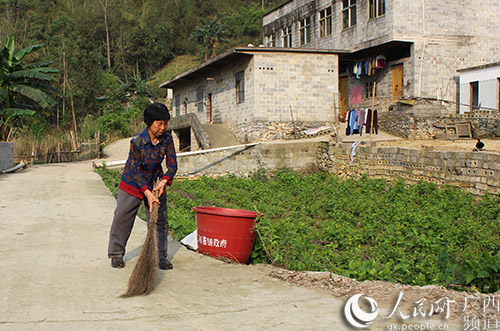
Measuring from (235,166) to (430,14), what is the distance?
11871mm

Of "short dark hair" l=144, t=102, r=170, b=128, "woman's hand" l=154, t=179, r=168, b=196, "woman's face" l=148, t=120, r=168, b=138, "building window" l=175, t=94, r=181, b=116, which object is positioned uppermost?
"building window" l=175, t=94, r=181, b=116

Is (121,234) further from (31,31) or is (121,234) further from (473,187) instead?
(31,31)

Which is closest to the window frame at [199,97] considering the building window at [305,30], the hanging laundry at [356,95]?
the building window at [305,30]

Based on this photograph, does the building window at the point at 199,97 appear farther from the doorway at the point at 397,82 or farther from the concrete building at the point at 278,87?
the doorway at the point at 397,82

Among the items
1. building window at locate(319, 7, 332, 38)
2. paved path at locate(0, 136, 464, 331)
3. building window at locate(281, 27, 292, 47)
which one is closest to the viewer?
paved path at locate(0, 136, 464, 331)

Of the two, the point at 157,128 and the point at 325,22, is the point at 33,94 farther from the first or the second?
the point at 157,128

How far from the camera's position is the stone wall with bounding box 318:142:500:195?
→ 11.5 m

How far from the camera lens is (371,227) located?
331 inches

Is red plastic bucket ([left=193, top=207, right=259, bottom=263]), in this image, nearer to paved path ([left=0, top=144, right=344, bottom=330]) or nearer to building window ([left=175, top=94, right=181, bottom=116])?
paved path ([left=0, top=144, right=344, bottom=330])

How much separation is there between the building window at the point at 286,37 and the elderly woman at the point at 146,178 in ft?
89.2

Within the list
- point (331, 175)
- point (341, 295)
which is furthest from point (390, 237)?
point (331, 175)

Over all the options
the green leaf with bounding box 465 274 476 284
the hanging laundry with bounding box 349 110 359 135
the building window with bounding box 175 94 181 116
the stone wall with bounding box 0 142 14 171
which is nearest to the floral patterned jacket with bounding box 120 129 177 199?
the green leaf with bounding box 465 274 476 284

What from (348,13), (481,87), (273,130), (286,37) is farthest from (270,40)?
(481,87)

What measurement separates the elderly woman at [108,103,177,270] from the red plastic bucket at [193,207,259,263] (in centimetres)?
54
